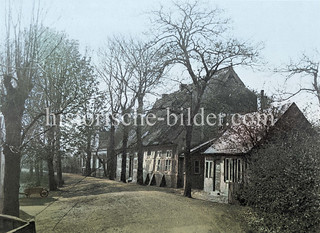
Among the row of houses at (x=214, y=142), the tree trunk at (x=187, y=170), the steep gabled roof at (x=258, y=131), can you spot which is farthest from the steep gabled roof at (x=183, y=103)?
the steep gabled roof at (x=258, y=131)

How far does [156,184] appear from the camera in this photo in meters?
28.8

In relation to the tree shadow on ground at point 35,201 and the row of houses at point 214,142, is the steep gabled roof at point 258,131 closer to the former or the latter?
the row of houses at point 214,142

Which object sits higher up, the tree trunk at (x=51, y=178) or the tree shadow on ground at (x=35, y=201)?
the tree trunk at (x=51, y=178)

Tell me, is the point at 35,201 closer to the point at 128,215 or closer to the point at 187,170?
the point at 128,215

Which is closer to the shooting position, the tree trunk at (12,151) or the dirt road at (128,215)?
the dirt road at (128,215)

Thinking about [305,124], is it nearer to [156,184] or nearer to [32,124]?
[32,124]

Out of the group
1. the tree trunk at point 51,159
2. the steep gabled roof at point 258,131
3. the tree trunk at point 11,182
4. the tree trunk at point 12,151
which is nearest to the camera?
the tree trunk at point 12,151

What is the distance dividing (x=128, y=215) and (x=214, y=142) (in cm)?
1041

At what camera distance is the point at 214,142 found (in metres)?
21.0

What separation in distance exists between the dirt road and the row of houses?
1919 mm

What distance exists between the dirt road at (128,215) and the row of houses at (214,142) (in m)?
1.92

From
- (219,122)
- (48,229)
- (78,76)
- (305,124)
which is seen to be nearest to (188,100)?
(219,122)

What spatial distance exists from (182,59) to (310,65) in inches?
342

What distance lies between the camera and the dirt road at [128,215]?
10992 millimetres
